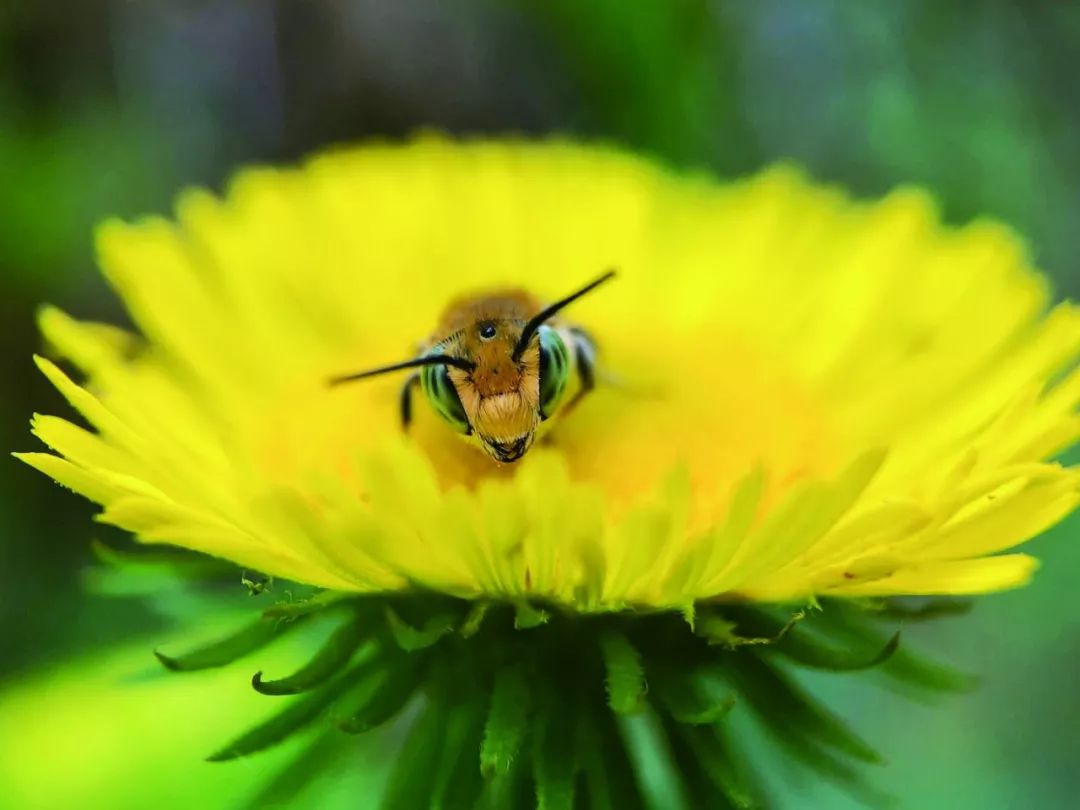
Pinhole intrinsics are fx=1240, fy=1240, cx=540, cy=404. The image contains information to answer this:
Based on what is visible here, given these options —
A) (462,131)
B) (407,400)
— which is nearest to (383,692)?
(407,400)

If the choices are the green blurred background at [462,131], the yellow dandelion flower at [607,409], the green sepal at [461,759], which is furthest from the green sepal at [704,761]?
the green blurred background at [462,131]

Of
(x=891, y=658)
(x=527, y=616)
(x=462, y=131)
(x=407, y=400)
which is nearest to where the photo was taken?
(x=527, y=616)

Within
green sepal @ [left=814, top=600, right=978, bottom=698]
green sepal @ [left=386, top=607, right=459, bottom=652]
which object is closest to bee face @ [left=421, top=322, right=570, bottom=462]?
green sepal @ [left=386, top=607, right=459, bottom=652]

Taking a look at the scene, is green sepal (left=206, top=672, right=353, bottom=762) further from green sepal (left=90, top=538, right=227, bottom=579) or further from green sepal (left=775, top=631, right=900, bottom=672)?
green sepal (left=775, top=631, right=900, bottom=672)

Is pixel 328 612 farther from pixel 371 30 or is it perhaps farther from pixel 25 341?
pixel 371 30

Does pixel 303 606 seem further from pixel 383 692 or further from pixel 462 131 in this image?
pixel 462 131
